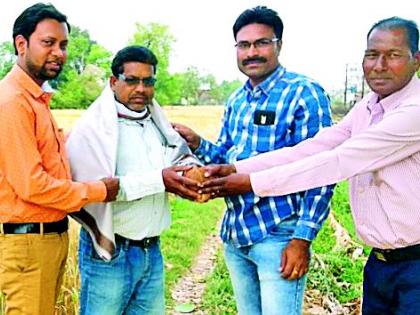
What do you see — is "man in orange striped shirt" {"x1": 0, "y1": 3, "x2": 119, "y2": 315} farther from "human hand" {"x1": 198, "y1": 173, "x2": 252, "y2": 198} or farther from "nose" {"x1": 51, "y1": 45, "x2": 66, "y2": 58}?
"human hand" {"x1": 198, "y1": 173, "x2": 252, "y2": 198}

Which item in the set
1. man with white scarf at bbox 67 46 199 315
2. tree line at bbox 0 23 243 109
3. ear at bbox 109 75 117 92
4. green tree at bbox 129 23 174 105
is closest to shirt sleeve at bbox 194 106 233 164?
man with white scarf at bbox 67 46 199 315

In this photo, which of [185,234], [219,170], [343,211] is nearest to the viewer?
[219,170]

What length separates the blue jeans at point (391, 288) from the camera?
252cm

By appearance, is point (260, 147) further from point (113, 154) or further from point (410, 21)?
point (410, 21)

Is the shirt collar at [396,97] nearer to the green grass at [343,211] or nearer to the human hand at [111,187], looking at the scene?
the human hand at [111,187]

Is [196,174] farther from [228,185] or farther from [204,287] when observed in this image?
[204,287]

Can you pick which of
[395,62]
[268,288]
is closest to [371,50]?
[395,62]

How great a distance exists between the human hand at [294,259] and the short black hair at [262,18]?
1052 millimetres

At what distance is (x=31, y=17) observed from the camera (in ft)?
9.16

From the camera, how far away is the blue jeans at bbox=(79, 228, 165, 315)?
9.59 feet

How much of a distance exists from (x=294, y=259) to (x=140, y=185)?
0.83 metres

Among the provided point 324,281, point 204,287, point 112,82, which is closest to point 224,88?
point 204,287

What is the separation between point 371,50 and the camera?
103 inches

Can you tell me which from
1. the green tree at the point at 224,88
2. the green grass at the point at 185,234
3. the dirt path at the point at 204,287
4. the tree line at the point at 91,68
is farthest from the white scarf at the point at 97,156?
the green tree at the point at 224,88
